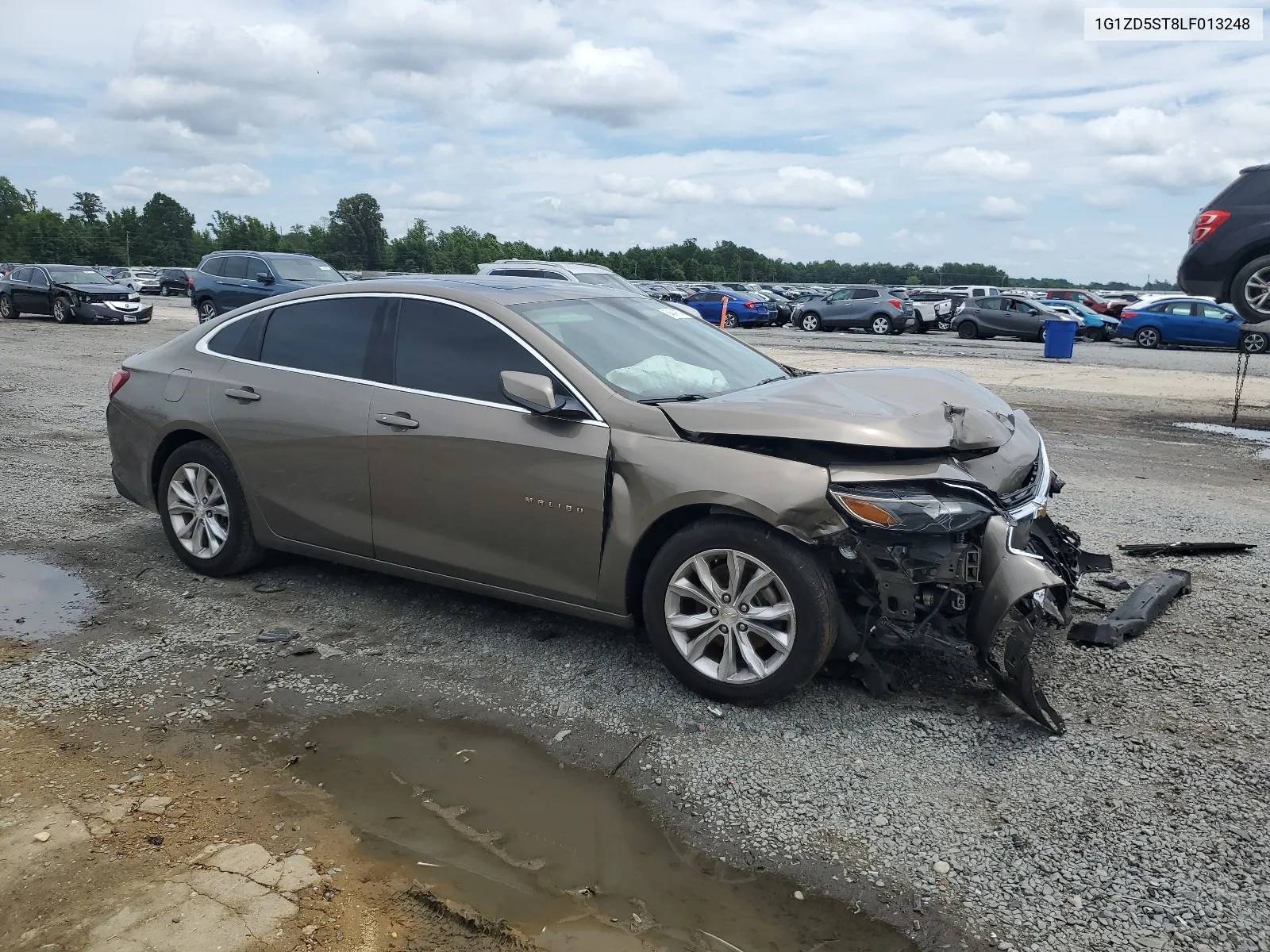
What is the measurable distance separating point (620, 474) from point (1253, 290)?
10.6 meters

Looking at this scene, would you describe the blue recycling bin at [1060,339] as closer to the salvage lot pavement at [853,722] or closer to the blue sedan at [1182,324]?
the blue sedan at [1182,324]

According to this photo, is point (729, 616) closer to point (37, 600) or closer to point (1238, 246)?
point (37, 600)

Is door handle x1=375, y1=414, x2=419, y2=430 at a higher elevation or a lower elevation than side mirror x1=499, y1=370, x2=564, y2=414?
lower

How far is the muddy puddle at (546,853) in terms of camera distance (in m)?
2.75

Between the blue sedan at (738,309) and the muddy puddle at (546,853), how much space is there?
33176mm

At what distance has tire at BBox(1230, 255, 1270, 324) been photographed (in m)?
11.5

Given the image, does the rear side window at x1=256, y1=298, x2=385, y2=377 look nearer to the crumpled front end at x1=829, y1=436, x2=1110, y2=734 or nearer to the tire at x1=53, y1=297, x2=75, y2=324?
the crumpled front end at x1=829, y1=436, x2=1110, y2=734

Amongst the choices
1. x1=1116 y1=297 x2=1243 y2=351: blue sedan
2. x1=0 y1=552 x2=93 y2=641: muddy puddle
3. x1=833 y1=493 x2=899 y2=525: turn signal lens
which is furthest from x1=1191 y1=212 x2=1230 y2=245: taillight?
x1=1116 y1=297 x2=1243 y2=351: blue sedan

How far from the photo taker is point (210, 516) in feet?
18.2

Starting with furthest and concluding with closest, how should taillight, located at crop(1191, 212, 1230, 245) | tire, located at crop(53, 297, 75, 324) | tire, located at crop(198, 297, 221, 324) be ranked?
tire, located at crop(53, 297, 75, 324)
tire, located at crop(198, 297, 221, 324)
taillight, located at crop(1191, 212, 1230, 245)

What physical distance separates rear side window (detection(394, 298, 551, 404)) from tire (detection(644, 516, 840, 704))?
0.99 meters

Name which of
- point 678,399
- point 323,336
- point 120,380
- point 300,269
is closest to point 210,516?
point 120,380

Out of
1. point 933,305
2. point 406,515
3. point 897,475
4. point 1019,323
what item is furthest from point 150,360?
point 933,305

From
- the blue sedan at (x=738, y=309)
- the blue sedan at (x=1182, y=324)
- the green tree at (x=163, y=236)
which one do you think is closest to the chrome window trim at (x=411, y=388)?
the blue sedan at (x=1182, y=324)
